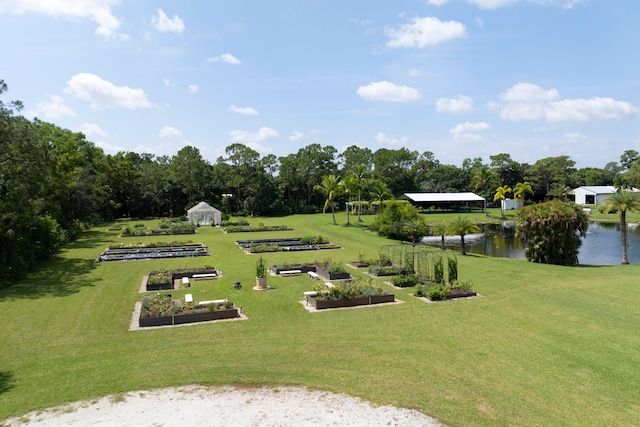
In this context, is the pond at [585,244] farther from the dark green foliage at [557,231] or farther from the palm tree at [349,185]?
the palm tree at [349,185]

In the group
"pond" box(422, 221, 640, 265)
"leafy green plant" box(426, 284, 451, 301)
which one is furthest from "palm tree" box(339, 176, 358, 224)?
"leafy green plant" box(426, 284, 451, 301)

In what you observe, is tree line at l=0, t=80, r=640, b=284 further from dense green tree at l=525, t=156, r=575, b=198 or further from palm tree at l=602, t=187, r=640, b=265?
palm tree at l=602, t=187, r=640, b=265

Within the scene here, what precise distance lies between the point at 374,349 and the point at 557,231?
18.2 metres

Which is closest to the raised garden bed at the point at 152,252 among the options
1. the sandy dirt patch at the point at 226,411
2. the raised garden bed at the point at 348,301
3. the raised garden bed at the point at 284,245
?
the raised garden bed at the point at 284,245

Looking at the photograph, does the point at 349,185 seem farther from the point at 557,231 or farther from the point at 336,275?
the point at 336,275

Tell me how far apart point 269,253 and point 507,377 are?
66.1ft

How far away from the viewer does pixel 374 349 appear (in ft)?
35.9

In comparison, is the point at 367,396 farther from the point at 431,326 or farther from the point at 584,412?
the point at 431,326

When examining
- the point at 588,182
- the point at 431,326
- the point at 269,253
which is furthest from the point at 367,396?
the point at 588,182

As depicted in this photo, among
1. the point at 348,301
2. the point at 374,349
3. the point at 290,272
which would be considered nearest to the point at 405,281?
the point at 348,301

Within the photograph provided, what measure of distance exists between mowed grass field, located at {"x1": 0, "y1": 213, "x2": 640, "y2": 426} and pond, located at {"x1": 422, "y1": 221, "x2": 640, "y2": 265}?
12.3m

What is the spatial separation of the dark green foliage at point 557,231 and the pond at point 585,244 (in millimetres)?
4405

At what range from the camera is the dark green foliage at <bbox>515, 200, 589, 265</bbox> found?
24234mm

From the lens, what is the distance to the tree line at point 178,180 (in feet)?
70.9
